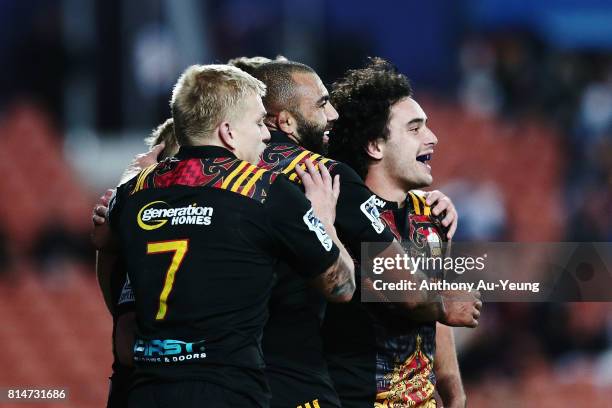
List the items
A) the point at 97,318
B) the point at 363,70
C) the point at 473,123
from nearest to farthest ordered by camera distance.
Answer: the point at 363,70 → the point at 97,318 → the point at 473,123

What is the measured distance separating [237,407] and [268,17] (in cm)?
1185

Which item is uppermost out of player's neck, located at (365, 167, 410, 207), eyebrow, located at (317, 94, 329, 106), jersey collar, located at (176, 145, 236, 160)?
eyebrow, located at (317, 94, 329, 106)

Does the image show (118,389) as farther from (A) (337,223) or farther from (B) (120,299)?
(A) (337,223)

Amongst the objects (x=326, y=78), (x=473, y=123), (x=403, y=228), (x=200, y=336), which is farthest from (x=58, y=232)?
(x=200, y=336)

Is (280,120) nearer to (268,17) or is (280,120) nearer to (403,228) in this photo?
(403,228)

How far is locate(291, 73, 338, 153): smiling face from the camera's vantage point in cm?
423

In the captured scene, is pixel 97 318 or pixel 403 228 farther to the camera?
pixel 97 318

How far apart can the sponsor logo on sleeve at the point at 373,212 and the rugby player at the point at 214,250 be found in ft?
0.96

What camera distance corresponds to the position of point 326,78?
583 inches

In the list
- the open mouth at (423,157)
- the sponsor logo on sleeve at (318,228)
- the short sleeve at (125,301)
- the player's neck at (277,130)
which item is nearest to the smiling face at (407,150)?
the open mouth at (423,157)

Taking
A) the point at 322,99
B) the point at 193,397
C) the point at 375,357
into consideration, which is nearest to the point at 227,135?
the point at 322,99

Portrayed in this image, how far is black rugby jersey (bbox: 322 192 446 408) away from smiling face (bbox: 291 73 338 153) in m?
0.37

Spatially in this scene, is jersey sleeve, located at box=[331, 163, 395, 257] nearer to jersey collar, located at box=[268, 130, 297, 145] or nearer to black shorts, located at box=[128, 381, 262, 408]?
jersey collar, located at box=[268, 130, 297, 145]

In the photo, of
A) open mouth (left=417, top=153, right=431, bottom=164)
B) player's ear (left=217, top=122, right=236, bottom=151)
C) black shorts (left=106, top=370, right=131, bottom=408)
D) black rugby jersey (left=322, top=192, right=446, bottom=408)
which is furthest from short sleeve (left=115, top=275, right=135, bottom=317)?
open mouth (left=417, top=153, right=431, bottom=164)
